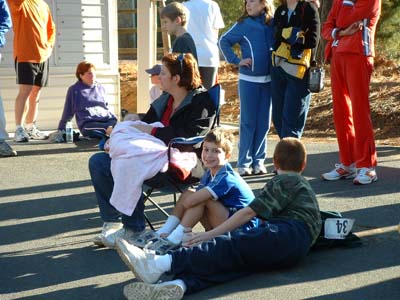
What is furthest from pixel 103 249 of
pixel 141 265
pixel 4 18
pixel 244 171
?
pixel 4 18

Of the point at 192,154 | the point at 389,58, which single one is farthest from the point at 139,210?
the point at 389,58

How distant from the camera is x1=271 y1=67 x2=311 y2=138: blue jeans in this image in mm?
7691

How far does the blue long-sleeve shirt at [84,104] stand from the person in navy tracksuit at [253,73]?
8.35 ft

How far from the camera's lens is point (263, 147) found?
832cm

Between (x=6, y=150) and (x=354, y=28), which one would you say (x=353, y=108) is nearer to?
(x=354, y=28)

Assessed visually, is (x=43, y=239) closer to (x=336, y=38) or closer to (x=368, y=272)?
(x=368, y=272)

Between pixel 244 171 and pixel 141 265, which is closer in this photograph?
pixel 141 265

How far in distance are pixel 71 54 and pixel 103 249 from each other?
6.23m

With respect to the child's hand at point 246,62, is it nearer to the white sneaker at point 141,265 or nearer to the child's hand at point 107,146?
the child's hand at point 107,146

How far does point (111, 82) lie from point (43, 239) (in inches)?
234

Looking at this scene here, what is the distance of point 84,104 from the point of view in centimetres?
1013

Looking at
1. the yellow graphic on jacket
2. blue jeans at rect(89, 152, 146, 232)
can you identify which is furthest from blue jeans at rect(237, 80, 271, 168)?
blue jeans at rect(89, 152, 146, 232)

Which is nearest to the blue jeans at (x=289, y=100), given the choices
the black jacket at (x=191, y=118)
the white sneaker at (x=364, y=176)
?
the white sneaker at (x=364, y=176)

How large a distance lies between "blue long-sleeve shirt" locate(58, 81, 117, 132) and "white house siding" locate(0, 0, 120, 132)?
4.00 feet
